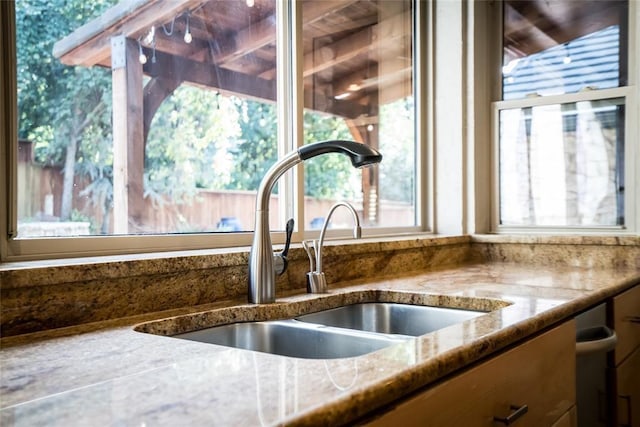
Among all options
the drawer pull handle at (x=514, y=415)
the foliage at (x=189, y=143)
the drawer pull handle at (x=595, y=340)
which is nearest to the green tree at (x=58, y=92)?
the foliage at (x=189, y=143)

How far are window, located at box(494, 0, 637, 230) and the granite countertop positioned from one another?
1.34 metres

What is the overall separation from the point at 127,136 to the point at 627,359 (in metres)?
1.66

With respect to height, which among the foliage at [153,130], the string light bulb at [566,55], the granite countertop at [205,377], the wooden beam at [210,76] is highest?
A: the string light bulb at [566,55]

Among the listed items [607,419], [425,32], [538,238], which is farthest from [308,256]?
[425,32]

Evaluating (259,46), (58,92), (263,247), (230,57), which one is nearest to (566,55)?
(259,46)

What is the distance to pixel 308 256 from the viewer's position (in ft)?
4.96

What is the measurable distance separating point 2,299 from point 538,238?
1988mm

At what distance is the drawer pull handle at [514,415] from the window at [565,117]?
4.95 ft

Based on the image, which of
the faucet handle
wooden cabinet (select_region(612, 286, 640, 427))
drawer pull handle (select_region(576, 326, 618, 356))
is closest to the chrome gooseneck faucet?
the faucet handle

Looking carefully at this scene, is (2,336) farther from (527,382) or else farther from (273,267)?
(527,382)

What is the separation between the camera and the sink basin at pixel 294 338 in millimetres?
1072

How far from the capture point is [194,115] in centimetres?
167

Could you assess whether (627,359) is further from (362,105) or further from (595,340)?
(362,105)

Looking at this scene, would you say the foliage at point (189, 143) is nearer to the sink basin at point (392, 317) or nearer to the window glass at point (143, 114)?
Result: the window glass at point (143, 114)
